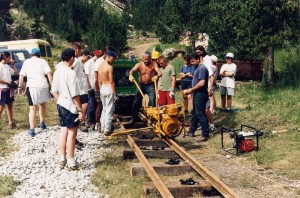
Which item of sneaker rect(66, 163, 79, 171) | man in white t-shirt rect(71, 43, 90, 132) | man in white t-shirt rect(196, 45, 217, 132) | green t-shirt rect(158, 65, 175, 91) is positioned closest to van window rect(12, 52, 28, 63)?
man in white t-shirt rect(71, 43, 90, 132)

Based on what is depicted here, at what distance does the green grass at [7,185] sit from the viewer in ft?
19.6

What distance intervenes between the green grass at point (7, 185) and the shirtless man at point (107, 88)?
3219 mm

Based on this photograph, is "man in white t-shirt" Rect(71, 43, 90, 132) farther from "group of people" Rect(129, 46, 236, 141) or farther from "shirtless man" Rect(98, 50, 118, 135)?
"group of people" Rect(129, 46, 236, 141)

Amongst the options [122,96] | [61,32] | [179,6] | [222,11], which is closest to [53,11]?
[61,32]

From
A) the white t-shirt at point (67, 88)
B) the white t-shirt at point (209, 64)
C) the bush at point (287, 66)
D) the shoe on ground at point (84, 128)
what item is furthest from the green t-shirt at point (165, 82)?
the bush at point (287, 66)

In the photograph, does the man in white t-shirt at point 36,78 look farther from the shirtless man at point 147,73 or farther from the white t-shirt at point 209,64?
the white t-shirt at point 209,64

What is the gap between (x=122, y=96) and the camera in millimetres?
12594

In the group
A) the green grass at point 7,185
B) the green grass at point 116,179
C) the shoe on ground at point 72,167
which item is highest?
the shoe on ground at point 72,167

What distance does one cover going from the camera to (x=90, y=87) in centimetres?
1111

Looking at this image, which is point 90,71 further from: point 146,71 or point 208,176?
point 208,176

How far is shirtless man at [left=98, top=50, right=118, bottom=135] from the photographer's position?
366 inches

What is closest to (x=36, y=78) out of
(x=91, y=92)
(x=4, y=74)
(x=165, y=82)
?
(x=4, y=74)

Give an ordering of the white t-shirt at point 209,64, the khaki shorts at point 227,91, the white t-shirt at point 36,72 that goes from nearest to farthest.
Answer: the white t-shirt at point 36,72 → the white t-shirt at point 209,64 → the khaki shorts at point 227,91

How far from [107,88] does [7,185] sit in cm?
374
